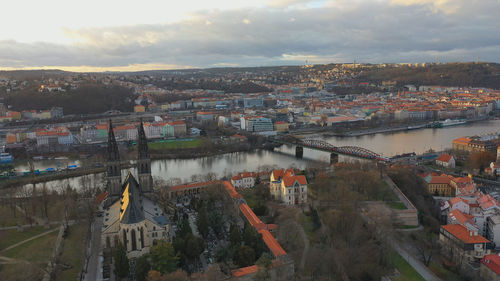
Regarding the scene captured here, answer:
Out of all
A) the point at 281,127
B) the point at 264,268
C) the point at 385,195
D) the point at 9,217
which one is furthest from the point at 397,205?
the point at 281,127

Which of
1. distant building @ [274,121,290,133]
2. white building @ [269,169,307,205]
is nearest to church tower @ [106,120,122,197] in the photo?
white building @ [269,169,307,205]

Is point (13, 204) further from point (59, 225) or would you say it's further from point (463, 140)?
point (463, 140)

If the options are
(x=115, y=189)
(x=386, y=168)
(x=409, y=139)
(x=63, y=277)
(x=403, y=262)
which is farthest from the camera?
(x=409, y=139)

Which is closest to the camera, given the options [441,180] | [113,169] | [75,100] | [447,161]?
[113,169]

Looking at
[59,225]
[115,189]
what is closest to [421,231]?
[115,189]

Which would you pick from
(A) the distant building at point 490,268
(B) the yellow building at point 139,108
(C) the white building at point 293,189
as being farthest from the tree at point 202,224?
(B) the yellow building at point 139,108

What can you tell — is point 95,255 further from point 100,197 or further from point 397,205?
point 397,205

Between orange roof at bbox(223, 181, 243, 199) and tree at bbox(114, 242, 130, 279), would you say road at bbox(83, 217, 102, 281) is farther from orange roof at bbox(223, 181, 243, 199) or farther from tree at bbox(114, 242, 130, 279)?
orange roof at bbox(223, 181, 243, 199)
